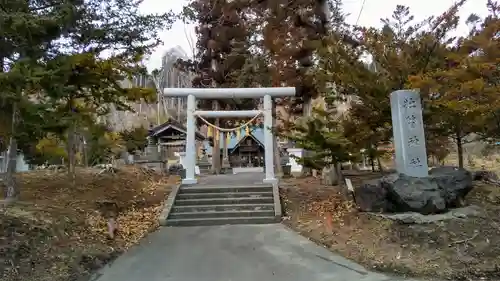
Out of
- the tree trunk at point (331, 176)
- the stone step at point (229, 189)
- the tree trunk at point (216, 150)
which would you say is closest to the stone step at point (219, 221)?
the stone step at point (229, 189)

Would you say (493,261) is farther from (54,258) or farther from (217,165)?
(217,165)

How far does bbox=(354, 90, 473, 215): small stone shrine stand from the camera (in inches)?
290

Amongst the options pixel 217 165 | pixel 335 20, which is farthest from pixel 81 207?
pixel 217 165

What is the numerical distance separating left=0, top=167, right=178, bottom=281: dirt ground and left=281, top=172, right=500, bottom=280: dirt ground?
3.73 metres

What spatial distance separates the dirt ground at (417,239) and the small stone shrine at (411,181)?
0.40 m

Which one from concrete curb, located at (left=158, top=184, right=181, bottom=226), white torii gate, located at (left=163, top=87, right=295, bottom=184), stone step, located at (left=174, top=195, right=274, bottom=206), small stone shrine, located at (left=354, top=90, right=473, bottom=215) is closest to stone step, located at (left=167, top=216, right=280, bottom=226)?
concrete curb, located at (left=158, top=184, right=181, bottom=226)

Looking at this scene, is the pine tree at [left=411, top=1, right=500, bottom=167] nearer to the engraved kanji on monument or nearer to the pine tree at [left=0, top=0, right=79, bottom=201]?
the engraved kanji on monument

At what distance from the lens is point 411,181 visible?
24.9 ft

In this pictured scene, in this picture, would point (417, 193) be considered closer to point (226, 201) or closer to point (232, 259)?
point (232, 259)

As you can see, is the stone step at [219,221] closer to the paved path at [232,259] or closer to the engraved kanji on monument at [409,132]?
the paved path at [232,259]

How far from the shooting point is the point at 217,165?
20938 mm

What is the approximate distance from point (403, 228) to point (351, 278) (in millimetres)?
2000

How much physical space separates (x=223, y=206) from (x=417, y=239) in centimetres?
470

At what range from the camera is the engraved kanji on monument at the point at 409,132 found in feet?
26.4
